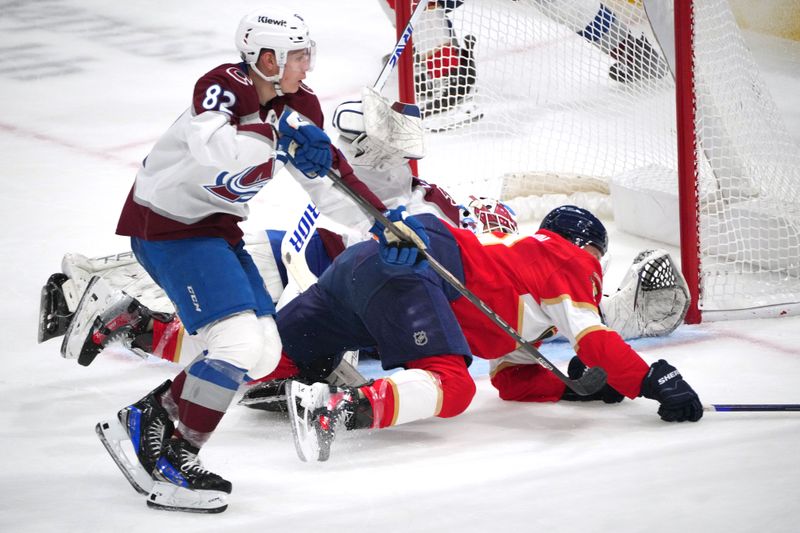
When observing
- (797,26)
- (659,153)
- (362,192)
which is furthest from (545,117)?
(362,192)

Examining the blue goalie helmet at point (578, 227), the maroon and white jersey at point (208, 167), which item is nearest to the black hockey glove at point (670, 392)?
the blue goalie helmet at point (578, 227)

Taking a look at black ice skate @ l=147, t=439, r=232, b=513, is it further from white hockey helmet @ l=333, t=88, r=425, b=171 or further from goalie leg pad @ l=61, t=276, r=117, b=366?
white hockey helmet @ l=333, t=88, r=425, b=171

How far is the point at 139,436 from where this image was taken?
9.31 feet

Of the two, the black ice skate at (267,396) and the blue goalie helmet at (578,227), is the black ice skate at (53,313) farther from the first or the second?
the blue goalie helmet at (578,227)

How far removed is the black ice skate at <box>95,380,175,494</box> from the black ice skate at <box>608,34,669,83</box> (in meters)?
2.67

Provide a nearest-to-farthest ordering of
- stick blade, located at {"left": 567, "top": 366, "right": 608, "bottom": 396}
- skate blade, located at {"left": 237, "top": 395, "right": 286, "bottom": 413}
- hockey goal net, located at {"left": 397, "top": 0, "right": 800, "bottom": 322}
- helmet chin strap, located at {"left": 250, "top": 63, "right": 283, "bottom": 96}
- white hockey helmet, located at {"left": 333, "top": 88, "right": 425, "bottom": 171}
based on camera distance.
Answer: helmet chin strap, located at {"left": 250, "top": 63, "right": 283, "bottom": 96} < stick blade, located at {"left": 567, "top": 366, "right": 608, "bottom": 396} < skate blade, located at {"left": 237, "top": 395, "right": 286, "bottom": 413} < white hockey helmet, located at {"left": 333, "top": 88, "right": 425, "bottom": 171} < hockey goal net, located at {"left": 397, "top": 0, "right": 800, "bottom": 322}

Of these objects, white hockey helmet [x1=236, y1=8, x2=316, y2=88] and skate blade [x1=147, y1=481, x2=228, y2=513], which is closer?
skate blade [x1=147, y1=481, x2=228, y2=513]

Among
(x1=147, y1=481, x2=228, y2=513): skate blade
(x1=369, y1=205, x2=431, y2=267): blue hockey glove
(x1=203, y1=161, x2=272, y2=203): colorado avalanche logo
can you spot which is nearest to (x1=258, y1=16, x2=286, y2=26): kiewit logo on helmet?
(x1=203, y1=161, x2=272, y2=203): colorado avalanche logo

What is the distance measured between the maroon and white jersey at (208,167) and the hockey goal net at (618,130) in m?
1.61

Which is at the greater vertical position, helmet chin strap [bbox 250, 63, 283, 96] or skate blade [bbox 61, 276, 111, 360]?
helmet chin strap [bbox 250, 63, 283, 96]

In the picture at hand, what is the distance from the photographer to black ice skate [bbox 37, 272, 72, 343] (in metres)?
3.59

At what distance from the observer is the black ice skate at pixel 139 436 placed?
111 inches

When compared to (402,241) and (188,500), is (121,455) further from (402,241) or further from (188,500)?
(402,241)

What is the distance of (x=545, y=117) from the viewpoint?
5.17 metres
